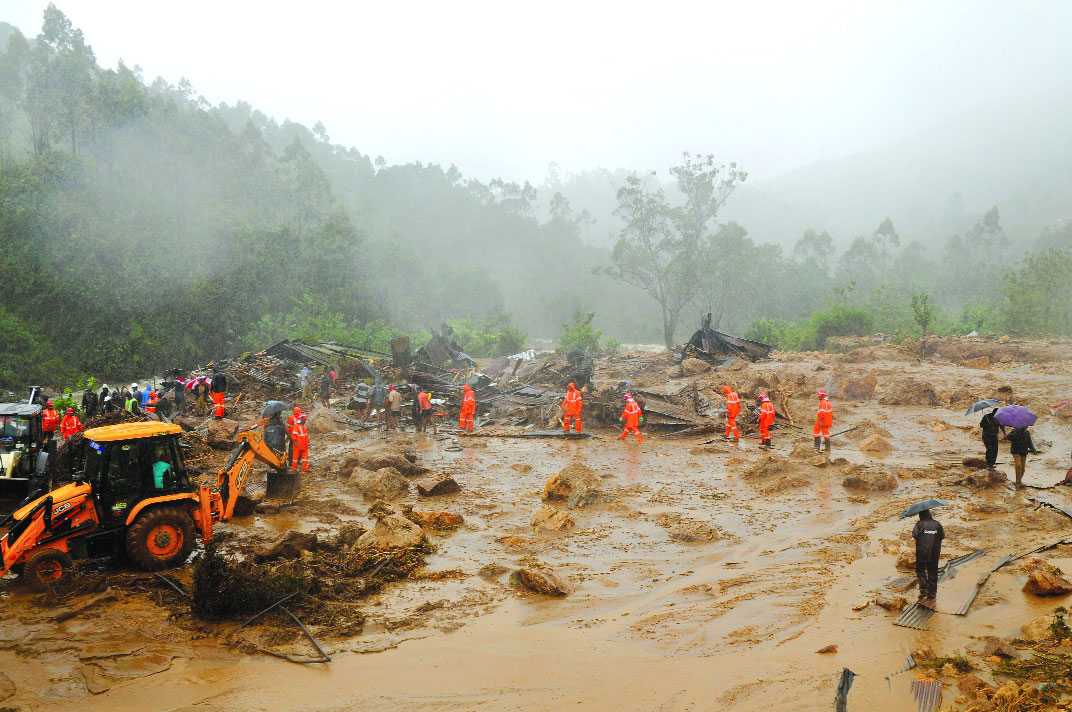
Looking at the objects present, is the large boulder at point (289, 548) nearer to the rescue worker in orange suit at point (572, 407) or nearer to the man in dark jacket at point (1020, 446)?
the rescue worker in orange suit at point (572, 407)

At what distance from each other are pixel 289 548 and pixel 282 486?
3.52 meters

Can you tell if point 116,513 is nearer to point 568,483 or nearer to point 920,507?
point 568,483

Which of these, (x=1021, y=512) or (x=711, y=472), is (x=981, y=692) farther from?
(x=711, y=472)

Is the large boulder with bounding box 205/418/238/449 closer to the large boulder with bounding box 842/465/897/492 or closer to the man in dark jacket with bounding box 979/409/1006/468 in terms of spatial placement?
the large boulder with bounding box 842/465/897/492

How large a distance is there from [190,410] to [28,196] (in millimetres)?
20014

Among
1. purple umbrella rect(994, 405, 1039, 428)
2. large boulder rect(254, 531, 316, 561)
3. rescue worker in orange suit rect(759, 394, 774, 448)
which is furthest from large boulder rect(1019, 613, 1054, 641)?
rescue worker in orange suit rect(759, 394, 774, 448)

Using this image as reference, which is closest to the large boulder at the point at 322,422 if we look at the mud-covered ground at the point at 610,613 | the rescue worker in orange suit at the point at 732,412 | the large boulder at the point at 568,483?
the mud-covered ground at the point at 610,613

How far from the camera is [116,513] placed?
7828 mm

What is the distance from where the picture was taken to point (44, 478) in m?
10.9

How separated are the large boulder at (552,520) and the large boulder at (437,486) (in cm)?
231

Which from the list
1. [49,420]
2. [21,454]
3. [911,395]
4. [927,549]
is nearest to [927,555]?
[927,549]

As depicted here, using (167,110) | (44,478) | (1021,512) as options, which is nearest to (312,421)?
(44,478)

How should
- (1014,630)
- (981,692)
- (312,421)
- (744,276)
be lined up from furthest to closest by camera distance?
(744,276) < (312,421) < (1014,630) < (981,692)

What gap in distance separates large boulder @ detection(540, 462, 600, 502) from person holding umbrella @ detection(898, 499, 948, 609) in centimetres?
595
